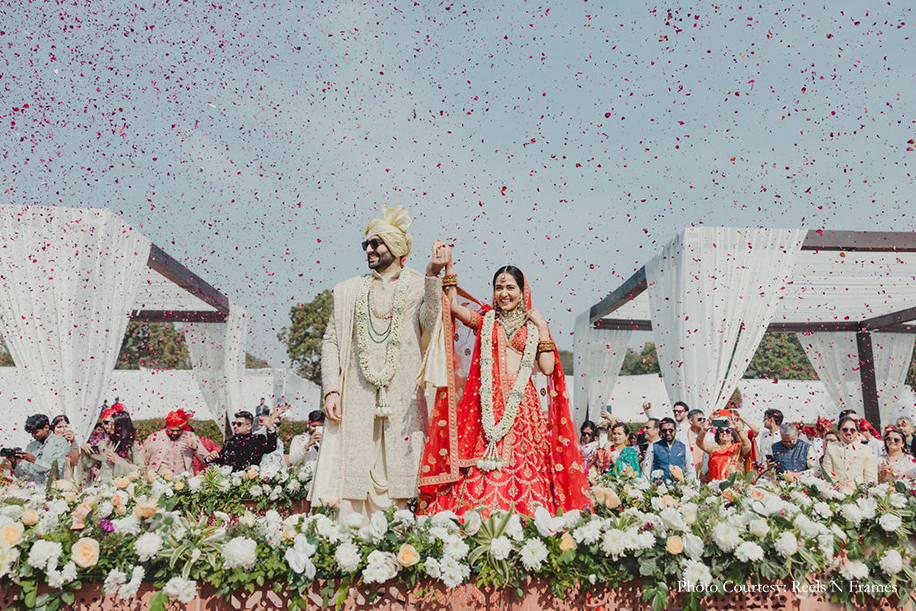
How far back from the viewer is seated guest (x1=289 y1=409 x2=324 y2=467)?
5832 millimetres

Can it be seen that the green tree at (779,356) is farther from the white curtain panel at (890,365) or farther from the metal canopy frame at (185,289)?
the metal canopy frame at (185,289)

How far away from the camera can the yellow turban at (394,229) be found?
12.3ft

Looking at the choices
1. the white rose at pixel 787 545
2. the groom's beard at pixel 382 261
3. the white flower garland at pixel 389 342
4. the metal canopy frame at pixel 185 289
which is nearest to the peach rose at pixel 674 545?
the white rose at pixel 787 545

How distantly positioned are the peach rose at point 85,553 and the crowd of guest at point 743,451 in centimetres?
306

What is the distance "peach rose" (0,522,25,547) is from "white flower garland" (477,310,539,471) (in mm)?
2046

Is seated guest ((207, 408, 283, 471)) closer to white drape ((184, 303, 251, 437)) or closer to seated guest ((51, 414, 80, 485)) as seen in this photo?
seated guest ((51, 414, 80, 485))

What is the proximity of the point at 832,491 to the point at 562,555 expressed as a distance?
1.65 meters

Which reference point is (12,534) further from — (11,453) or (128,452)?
(11,453)

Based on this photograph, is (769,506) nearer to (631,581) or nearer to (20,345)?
(631,581)

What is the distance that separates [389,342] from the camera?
365 cm

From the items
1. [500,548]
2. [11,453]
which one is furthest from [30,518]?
[11,453]

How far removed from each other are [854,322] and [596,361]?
5.05m

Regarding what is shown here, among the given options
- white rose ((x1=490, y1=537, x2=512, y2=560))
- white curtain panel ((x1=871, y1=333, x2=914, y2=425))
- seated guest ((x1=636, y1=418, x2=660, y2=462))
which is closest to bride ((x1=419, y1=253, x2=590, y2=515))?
white rose ((x1=490, y1=537, x2=512, y2=560))

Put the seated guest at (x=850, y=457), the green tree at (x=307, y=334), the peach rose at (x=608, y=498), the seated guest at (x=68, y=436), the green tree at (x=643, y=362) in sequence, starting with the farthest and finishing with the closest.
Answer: the green tree at (x=643, y=362)
the green tree at (x=307, y=334)
the seated guest at (x=68, y=436)
the seated guest at (x=850, y=457)
the peach rose at (x=608, y=498)
